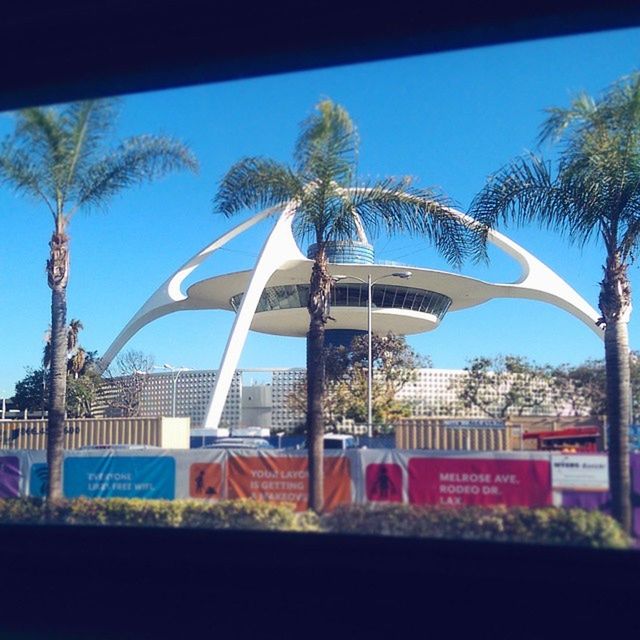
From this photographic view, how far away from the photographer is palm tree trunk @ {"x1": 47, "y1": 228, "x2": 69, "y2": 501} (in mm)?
16531

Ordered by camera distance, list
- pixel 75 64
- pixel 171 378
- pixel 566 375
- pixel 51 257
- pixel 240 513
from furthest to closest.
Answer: pixel 171 378, pixel 566 375, pixel 51 257, pixel 240 513, pixel 75 64

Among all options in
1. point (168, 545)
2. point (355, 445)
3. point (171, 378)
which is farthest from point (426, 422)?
point (171, 378)

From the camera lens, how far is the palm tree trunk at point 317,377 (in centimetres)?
1459

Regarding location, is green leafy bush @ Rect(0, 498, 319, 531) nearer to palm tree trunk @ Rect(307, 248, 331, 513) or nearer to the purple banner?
the purple banner

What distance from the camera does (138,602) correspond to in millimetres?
10375

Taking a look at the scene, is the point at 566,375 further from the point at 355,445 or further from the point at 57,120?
the point at 57,120

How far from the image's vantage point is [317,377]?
639 inches

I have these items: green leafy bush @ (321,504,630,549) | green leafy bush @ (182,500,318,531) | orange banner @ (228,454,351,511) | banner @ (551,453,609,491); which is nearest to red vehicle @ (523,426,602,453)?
banner @ (551,453,609,491)

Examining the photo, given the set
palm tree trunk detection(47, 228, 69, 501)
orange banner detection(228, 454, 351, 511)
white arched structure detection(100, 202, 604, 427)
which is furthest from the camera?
white arched structure detection(100, 202, 604, 427)

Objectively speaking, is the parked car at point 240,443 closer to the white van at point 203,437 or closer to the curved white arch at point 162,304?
the white van at point 203,437

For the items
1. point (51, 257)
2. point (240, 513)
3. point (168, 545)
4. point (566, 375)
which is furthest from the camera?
point (566, 375)

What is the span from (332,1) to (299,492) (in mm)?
7937

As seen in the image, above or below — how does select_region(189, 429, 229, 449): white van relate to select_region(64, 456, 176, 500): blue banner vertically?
above

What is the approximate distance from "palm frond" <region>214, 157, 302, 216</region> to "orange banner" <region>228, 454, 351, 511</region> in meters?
4.98
